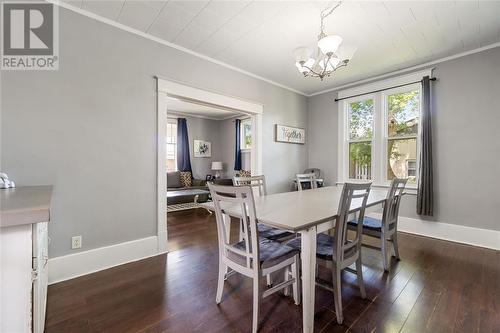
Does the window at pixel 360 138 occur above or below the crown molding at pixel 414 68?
below

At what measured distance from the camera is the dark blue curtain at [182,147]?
644 centimetres

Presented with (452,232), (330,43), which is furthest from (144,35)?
(452,232)

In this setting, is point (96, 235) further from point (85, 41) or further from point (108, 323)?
point (85, 41)

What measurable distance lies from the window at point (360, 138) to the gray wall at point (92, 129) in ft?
9.74

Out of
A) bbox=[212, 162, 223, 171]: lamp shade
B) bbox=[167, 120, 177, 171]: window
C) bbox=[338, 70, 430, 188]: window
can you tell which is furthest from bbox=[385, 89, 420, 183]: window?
bbox=[167, 120, 177, 171]: window

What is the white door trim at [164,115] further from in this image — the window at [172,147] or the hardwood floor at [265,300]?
the window at [172,147]

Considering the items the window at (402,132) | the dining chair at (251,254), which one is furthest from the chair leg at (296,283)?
the window at (402,132)

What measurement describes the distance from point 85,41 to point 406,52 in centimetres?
371

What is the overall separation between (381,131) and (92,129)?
4018 mm

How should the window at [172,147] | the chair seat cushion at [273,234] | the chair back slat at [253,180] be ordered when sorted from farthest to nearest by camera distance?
the window at [172,147] → the chair back slat at [253,180] → the chair seat cushion at [273,234]

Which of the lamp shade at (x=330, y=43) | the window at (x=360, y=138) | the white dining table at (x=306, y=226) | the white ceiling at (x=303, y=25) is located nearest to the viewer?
the white dining table at (x=306, y=226)

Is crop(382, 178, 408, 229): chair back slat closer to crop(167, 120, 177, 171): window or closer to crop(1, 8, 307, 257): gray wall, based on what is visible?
crop(1, 8, 307, 257): gray wall

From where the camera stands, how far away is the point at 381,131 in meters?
3.75

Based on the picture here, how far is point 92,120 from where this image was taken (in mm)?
2223
